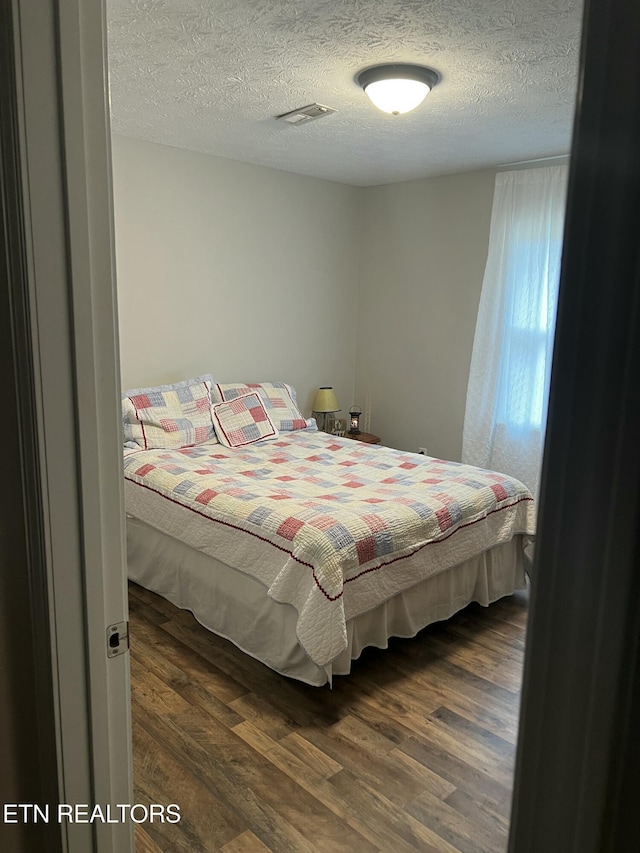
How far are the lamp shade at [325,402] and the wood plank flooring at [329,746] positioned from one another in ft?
7.51

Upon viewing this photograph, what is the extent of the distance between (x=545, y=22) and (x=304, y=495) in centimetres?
205

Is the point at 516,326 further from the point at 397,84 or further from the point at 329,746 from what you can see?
the point at 329,746

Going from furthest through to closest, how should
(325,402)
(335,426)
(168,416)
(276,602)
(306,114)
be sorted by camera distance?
(335,426) < (325,402) < (168,416) < (306,114) < (276,602)

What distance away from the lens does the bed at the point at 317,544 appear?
242cm

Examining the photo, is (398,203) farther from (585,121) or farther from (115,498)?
(585,121)

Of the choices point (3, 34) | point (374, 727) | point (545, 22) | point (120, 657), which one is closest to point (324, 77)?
point (545, 22)

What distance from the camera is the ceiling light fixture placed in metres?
2.48

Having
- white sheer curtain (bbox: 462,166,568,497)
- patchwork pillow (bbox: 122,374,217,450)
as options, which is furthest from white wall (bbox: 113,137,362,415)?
white sheer curtain (bbox: 462,166,568,497)

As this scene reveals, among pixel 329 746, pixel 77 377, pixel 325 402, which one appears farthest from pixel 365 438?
pixel 77 377

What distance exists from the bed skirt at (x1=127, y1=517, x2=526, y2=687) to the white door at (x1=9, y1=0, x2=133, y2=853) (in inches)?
54.7

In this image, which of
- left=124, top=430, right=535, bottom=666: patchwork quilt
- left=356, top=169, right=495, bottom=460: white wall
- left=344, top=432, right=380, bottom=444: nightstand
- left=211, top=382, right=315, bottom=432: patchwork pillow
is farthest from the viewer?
left=344, top=432, right=380, bottom=444: nightstand

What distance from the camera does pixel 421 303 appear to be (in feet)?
15.5

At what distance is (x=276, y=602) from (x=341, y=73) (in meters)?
2.17

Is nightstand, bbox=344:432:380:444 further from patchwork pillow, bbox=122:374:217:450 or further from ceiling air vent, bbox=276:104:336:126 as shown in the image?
ceiling air vent, bbox=276:104:336:126
